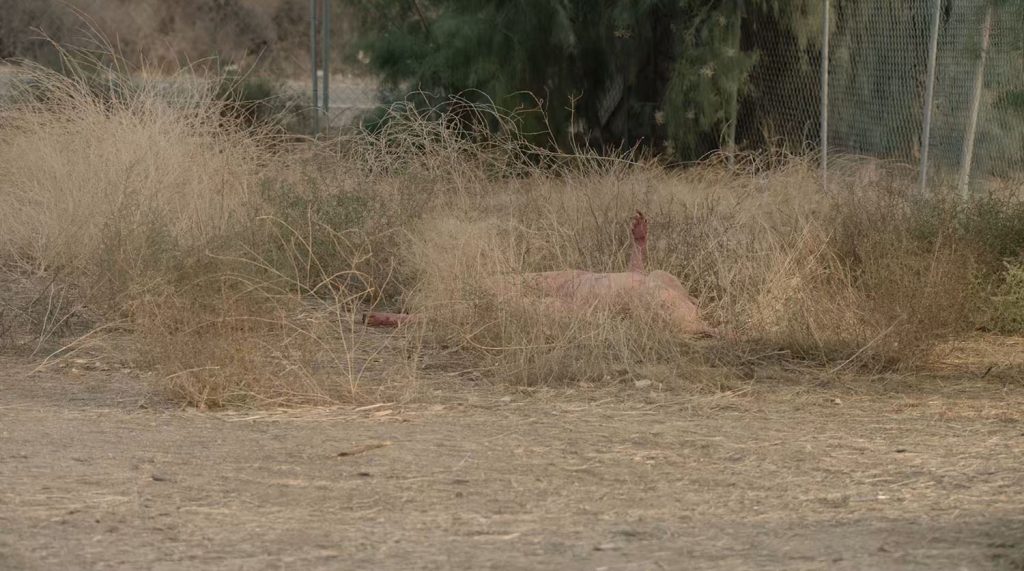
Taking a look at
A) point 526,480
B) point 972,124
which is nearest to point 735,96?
point 972,124

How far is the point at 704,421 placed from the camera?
4969 mm

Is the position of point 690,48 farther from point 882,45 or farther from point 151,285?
point 151,285

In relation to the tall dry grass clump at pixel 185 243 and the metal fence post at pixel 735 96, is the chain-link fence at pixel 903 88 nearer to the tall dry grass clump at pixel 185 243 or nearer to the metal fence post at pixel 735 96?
the metal fence post at pixel 735 96

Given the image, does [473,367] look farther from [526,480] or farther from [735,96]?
[735,96]

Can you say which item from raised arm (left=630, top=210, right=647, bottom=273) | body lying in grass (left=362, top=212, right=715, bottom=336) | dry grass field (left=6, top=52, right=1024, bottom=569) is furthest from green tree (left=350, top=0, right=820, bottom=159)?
body lying in grass (left=362, top=212, right=715, bottom=336)

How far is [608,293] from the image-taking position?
20.8 ft

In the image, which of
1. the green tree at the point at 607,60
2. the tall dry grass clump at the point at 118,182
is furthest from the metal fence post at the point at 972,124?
the tall dry grass clump at the point at 118,182

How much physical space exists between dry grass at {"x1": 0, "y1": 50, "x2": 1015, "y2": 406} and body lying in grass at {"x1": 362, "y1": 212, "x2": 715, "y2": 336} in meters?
0.08

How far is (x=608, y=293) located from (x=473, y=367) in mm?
774

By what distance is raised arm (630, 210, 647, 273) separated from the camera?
6.93m

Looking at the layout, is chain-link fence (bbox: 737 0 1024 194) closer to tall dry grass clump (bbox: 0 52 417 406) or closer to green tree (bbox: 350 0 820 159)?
green tree (bbox: 350 0 820 159)

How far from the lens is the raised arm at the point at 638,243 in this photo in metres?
6.93

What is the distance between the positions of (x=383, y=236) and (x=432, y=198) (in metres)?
0.60

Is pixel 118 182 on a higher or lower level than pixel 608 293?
higher
